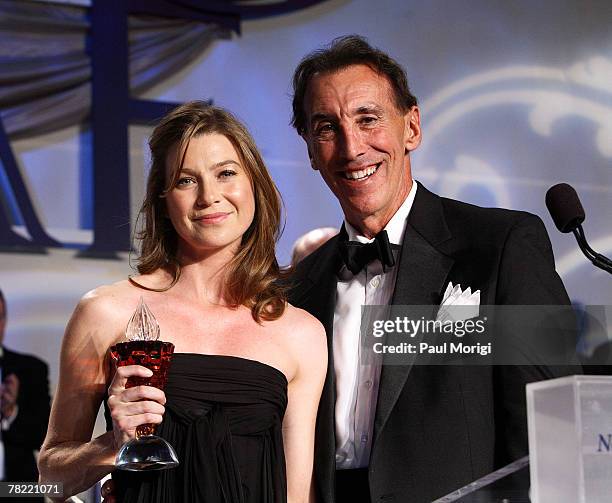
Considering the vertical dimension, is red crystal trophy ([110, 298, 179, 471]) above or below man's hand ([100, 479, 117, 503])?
above

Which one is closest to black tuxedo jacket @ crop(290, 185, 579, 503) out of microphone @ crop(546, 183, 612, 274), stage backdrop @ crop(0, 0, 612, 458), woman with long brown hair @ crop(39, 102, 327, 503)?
woman with long brown hair @ crop(39, 102, 327, 503)

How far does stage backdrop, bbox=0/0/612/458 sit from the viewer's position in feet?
10.6

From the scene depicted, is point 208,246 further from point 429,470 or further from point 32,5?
point 32,5

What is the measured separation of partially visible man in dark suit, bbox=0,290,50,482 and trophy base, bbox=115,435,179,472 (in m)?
1.24

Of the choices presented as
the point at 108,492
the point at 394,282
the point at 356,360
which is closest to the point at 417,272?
the point at 394,282

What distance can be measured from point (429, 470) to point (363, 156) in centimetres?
85

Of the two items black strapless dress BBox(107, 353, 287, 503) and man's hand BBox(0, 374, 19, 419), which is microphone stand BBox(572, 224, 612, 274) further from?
man's hand BBox(0, 374, 19, 419)

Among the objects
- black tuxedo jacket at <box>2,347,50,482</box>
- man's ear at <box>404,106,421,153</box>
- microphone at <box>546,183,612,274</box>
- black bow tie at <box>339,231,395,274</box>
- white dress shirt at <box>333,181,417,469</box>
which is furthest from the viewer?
black tuxedo jacket at <box>2,347,50,482</box>

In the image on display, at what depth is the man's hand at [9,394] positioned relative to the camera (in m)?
3.13

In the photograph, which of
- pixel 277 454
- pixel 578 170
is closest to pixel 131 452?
pixel 277 454

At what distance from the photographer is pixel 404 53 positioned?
3408 millimetres

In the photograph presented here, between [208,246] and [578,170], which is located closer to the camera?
[208,246]

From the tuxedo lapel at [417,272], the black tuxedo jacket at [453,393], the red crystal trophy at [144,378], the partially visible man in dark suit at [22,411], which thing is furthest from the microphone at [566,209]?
the partially visible man in dark suit at [22,411]

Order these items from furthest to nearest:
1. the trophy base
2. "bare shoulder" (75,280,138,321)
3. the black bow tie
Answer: the black bow tie, "bare shoulder" (75,280,138,321), the trophy base
